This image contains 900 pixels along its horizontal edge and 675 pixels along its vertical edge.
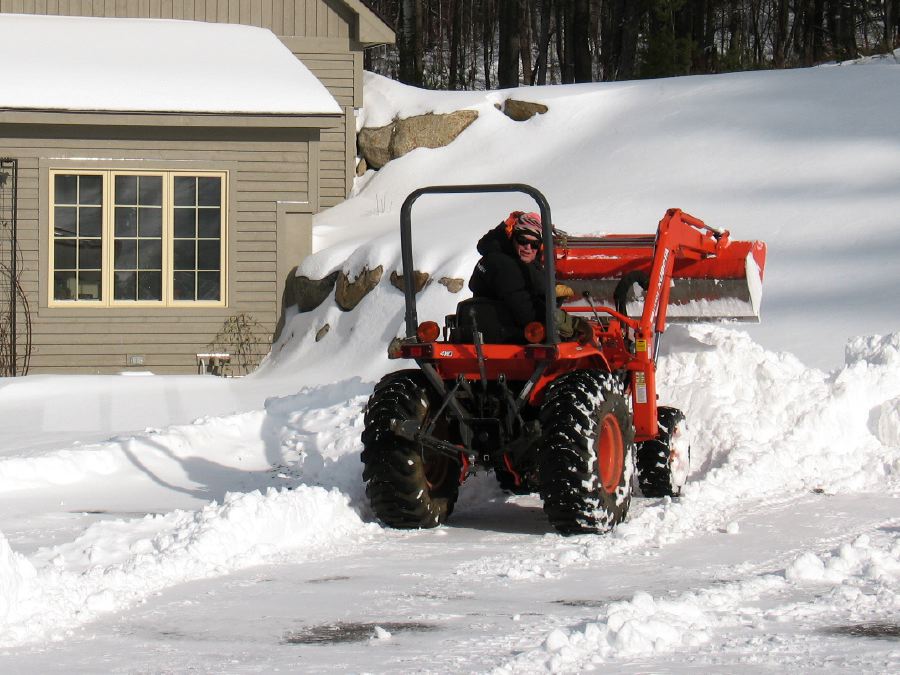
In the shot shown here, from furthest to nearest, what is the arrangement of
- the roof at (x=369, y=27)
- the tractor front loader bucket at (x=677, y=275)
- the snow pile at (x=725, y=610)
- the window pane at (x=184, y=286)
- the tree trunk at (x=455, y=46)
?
the tree trunk at (x=455, y=46) < the roof at (x=369, y=27) < the window pane at (x=184, y=286) < the tractor front loader bucket at (x=677, y=275) < the snow pile at (x=725, y=610)

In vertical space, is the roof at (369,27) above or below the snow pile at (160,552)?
above

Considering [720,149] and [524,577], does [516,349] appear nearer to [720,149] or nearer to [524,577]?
[524,577]

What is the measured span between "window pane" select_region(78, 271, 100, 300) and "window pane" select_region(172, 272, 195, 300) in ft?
3.37

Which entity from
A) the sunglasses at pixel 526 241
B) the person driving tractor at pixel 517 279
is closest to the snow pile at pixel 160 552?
the person driving tractor at pixel 517 279

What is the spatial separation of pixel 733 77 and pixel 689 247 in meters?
14.6

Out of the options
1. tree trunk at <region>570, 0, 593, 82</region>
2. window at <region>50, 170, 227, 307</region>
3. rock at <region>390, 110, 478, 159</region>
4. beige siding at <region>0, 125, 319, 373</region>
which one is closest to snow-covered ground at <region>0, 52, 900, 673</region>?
beige siding at <region>0, 125, 319, 373</region>

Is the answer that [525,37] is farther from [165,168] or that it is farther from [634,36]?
[165,168]

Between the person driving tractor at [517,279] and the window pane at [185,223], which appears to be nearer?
the person driving tractor at [517,279]

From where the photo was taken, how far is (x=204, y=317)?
1834 centimetres

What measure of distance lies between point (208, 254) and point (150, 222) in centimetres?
85

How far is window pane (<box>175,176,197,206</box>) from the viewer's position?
18.4 m

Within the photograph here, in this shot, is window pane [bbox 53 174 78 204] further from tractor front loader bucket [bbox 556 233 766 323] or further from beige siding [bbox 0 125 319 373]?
tractor front loader bucket [bbox 556 233 766 323]

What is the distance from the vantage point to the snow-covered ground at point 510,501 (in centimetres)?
511

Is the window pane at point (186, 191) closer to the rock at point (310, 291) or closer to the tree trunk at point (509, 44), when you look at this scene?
the rock at point (310, 291)
